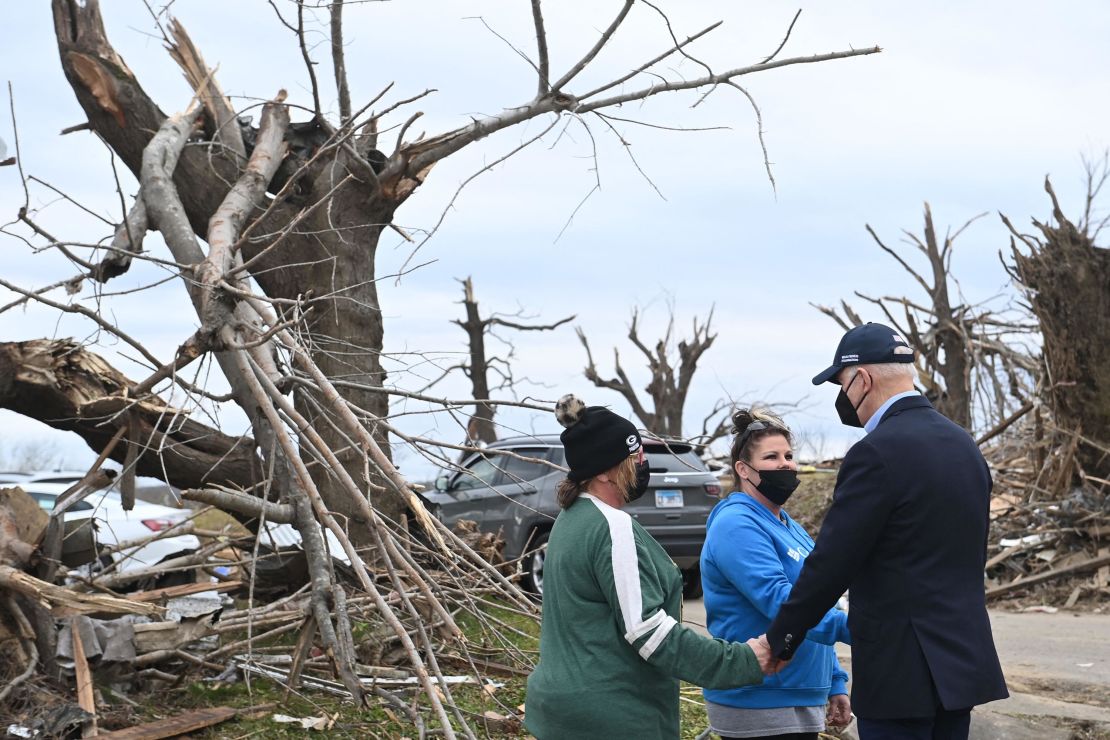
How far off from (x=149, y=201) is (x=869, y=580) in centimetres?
649

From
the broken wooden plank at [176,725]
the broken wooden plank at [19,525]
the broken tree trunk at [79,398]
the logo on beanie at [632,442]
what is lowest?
the broken wooden plank at [176,725]

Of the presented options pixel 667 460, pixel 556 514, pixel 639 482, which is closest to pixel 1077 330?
pixel 667 460

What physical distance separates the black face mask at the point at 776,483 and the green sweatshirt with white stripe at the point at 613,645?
809 mm

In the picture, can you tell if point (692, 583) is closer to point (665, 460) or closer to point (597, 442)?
point (665, 460)

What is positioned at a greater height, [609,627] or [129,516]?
[129,516]

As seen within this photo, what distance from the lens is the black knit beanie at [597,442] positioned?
326 centimetres

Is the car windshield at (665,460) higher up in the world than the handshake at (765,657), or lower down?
higher up

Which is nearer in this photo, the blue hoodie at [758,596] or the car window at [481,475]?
the blue hoodie at [758,596]

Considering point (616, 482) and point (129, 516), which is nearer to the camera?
point (616, 482)

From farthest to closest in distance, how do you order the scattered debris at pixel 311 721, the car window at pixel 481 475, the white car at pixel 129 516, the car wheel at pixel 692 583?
the car wheel at pixel 692 583
the car window at pixel 481 475
the white car at pixel 129 516
the scattered debris at pixel 311 721

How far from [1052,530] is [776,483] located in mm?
9917

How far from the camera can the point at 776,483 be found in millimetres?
3900

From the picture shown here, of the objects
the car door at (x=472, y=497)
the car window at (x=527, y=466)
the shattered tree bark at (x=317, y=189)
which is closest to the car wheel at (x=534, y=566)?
the car window at (x=527, y=466)

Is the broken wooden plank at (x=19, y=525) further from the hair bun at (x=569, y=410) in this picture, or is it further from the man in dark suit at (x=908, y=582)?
the man in dark suit at (x=908, y=582)
